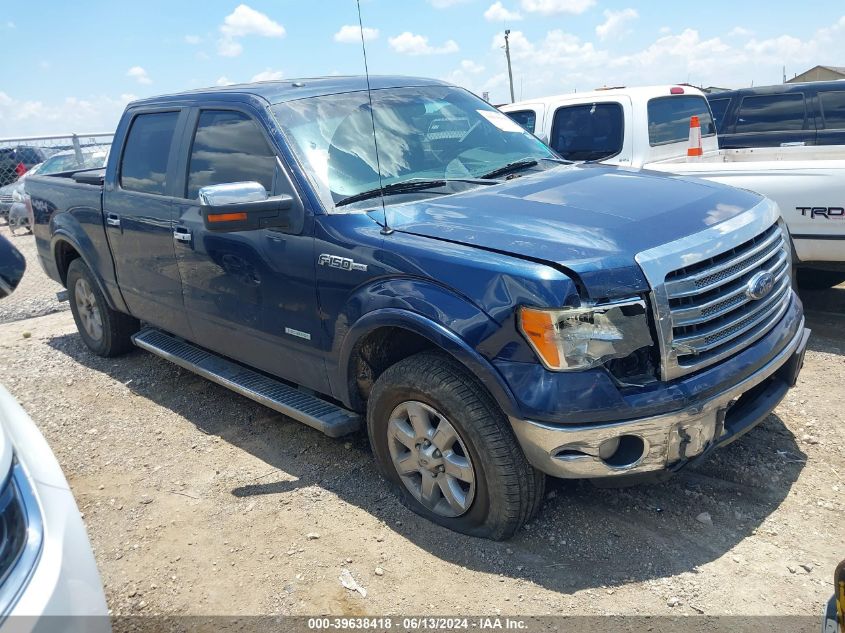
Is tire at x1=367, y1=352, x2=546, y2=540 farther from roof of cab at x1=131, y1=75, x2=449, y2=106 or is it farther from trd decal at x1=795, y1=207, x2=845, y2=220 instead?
trd decal at x1=795, y1=207, x2=845, y2=220

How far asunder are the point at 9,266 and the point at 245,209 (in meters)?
1.37

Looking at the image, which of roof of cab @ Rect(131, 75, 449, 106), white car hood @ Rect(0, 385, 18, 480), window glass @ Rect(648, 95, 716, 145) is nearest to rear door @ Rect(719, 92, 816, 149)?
window glass @ Rect(648, 95, 716, 145)

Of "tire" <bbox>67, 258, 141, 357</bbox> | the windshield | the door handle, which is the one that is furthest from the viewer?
"tire" <bbox>67, 258, 141, 357</bbox>

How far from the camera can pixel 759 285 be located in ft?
10.1

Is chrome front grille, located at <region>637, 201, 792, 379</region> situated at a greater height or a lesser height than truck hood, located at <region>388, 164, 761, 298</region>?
lesser

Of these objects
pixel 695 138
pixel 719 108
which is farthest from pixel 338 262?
pixel 719 108

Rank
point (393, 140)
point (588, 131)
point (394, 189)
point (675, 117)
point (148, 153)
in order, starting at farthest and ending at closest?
point (675, 117), point (588, 131), point (148, 153), point (393, 140), point (394, 189)

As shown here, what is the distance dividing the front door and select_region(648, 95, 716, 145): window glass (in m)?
3.99

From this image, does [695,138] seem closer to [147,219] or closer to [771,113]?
[771,113]

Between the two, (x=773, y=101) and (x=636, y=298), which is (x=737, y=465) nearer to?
(x=636, y=298)

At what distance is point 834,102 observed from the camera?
8.24 m

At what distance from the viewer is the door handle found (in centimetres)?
422

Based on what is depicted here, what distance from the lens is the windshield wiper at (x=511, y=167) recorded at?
3839 millimetres

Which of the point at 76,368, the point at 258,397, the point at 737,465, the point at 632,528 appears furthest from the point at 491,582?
the point at 76,368
